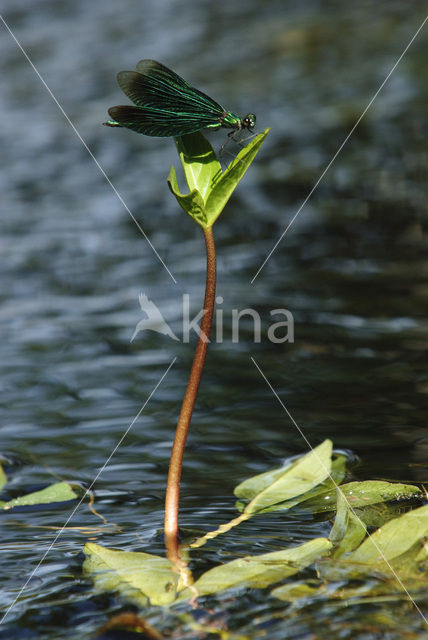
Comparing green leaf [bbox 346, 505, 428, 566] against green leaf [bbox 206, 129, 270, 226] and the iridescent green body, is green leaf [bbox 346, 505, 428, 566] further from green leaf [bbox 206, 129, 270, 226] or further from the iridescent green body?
the iridescent green body

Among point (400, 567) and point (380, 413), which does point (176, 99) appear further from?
point (380, 413)

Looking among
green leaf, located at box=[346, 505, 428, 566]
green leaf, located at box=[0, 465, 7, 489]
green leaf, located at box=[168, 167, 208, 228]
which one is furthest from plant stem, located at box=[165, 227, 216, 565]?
green leaf, located at box=[0, 465, 7, 489]

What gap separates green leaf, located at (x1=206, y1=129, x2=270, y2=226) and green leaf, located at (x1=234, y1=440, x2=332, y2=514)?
604mm

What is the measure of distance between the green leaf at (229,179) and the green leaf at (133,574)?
582 mm

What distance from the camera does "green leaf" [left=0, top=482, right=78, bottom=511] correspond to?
1.71 m

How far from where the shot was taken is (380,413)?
6.85 feet

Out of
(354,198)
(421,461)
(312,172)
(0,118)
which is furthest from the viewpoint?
(0,118)

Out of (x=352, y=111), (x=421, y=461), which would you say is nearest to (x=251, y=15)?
(x=352, y=111)

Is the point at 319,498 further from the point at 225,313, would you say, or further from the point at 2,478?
the point at 225,313

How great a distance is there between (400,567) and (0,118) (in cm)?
658

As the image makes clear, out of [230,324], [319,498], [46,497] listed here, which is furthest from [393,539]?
[230,324]

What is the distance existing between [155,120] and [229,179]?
0.21m

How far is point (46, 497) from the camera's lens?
1.72 m

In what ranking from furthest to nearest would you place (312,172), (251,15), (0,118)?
(251,15) < (0,118) < (312,172)
